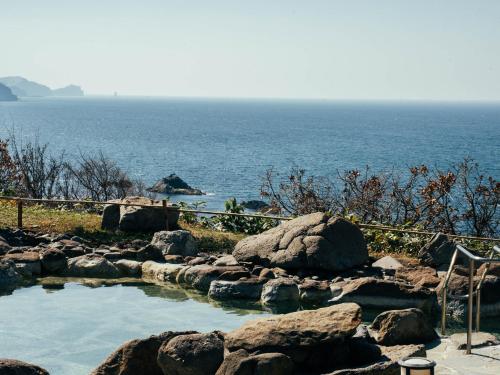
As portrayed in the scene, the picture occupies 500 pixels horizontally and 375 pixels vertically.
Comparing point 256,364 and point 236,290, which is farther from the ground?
point 256,364

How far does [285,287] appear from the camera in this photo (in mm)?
15484

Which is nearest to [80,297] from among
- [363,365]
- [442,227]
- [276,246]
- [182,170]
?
[276,246]

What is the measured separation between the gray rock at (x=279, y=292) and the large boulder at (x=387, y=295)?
31.5 inches

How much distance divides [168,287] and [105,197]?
23.1 meters

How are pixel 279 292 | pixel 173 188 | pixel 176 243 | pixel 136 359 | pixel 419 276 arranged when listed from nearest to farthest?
pixel 136 359 → pixel 279 292 → pixel 419 276 → pixel 176 243 → pixel 173 188

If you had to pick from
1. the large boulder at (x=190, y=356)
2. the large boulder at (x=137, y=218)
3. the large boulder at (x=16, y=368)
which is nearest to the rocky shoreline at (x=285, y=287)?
the large boulder at (x=190, y=356)

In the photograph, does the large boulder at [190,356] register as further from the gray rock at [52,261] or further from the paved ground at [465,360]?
the gray rock at [52,261]

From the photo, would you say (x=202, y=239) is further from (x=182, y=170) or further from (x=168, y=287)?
(x=182, y=170)

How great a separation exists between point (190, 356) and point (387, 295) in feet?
18.8

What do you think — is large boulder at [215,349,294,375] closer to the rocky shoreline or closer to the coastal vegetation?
the rocky shoreline

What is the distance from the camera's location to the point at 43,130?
139000 millimetres

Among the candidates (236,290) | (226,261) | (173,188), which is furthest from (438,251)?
(173,188)

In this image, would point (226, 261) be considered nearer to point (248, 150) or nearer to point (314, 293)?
point (314, 293)

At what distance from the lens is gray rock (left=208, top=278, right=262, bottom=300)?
1577 cm
